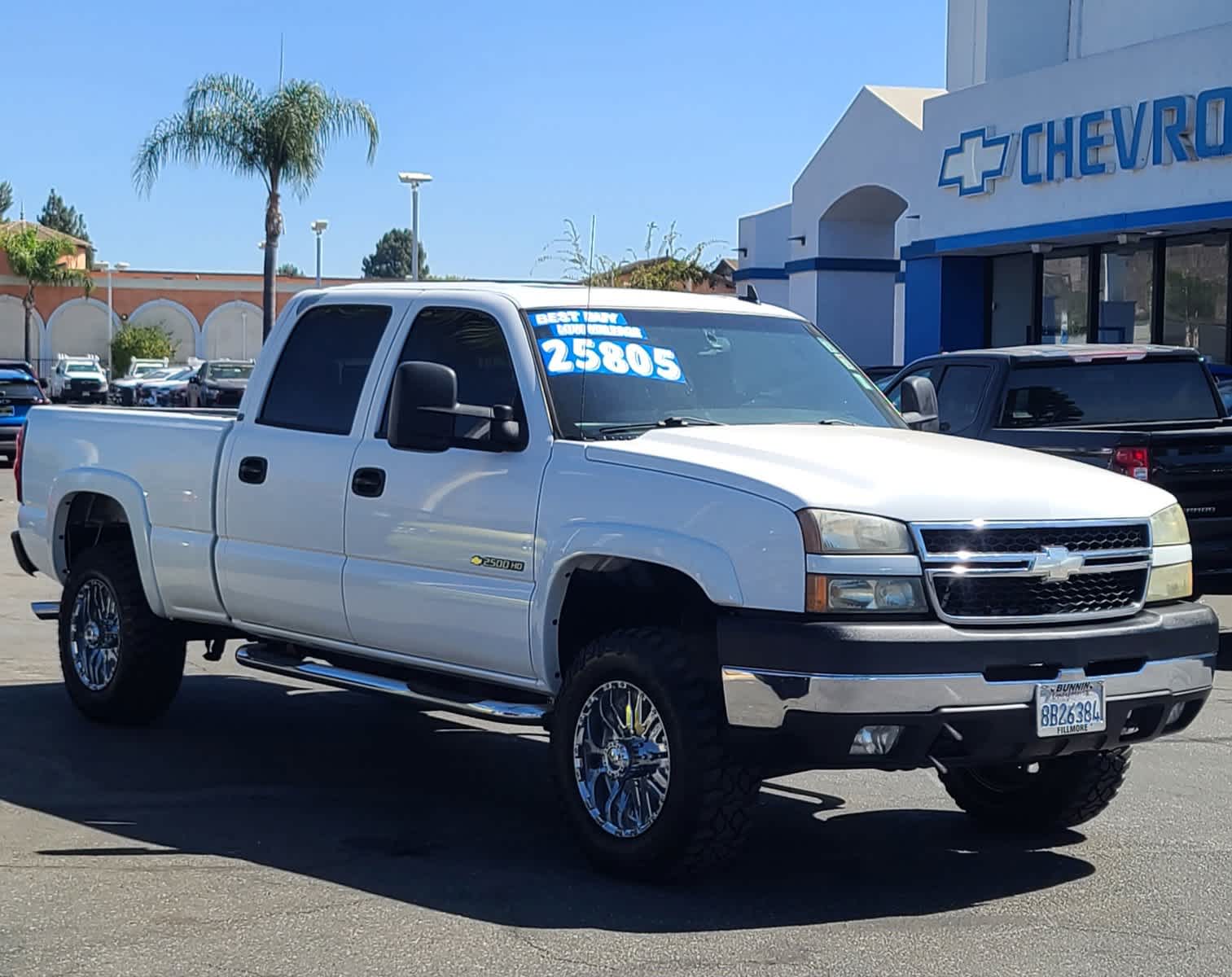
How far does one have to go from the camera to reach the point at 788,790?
7.37m

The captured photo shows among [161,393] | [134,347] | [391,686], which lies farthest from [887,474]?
[134,347]

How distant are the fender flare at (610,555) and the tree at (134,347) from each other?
67.1 meters

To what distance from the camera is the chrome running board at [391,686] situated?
6316 millimetres

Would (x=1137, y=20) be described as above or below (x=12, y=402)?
above

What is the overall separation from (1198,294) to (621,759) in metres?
20.1

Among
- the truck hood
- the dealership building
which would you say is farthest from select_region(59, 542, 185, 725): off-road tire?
the dealership building

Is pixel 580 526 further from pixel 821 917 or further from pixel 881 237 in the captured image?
pixel 881 237

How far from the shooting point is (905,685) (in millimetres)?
5336

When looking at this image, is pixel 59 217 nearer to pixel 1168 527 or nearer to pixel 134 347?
pixel 134 347

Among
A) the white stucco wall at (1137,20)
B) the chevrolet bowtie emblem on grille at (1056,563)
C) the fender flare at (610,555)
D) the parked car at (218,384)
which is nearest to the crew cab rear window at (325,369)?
the fender flare at (610,555)

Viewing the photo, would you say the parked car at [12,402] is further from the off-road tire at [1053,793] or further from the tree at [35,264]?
the tree at [35,264]

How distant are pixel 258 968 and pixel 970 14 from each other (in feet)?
94.1

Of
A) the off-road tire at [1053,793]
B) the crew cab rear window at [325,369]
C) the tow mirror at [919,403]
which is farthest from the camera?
the tow mirror at [919,403]

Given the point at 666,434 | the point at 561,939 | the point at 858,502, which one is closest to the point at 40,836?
the point at 561,939
